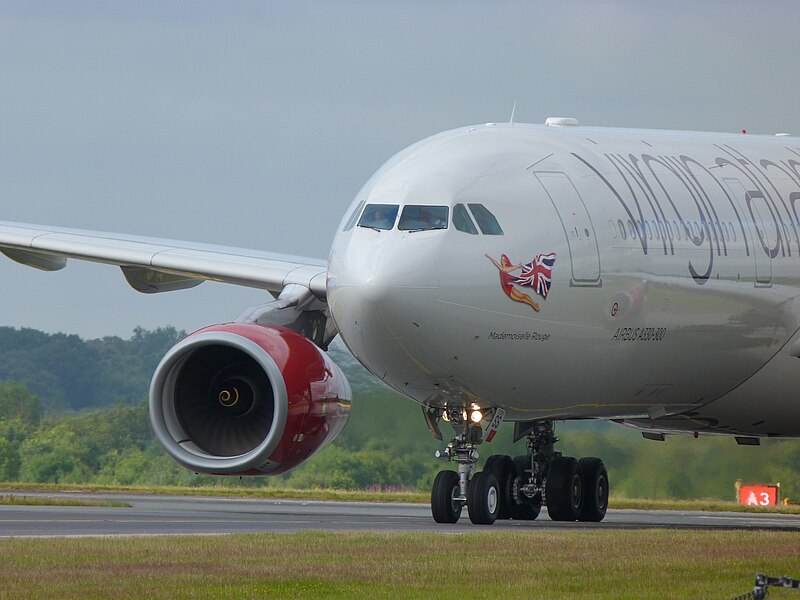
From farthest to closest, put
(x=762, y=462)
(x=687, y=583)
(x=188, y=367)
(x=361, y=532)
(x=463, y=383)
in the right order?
(x=762, y=462), (x=188, y=367), (x=463, y=383), (x=361, y=532), (x=687, y=583)

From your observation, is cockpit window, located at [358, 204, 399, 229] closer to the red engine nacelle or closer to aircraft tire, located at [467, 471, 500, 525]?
the red engine nacelle

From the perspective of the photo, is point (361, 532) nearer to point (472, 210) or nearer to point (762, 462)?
point (472, 210)

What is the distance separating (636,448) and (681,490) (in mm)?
1121

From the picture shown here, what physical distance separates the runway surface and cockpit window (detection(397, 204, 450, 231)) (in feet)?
9.67

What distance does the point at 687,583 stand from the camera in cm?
1208

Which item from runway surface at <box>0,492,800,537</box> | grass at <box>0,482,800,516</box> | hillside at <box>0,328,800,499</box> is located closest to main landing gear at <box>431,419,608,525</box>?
runway surface at <box>0,492,800,537</box>

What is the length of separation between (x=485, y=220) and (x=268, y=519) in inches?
190

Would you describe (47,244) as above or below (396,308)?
above

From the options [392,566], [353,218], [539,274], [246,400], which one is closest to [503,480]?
[246,400]

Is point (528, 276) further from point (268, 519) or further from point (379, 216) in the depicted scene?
point (268, 519)

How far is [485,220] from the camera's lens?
1731 centimetres

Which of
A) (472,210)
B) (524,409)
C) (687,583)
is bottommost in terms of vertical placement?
(687,583)

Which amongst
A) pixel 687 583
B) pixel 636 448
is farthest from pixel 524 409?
pixel 636 448

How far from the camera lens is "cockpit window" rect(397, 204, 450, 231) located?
17.1 m
